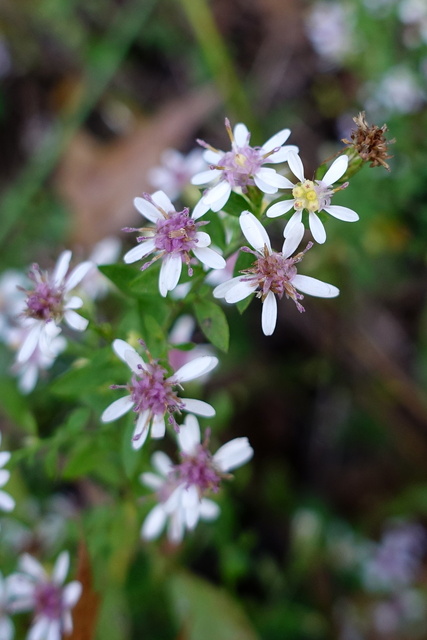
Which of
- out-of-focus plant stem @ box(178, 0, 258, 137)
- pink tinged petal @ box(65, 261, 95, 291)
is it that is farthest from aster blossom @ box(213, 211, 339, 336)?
out-of-focus plant stem @ box(178, 0, 258, 137)

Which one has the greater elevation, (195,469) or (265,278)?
(265,278)

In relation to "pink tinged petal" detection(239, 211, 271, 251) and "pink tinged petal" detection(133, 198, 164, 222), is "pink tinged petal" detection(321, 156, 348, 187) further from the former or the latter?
"pink tinged petal" detection(133, 198, 164, 222)

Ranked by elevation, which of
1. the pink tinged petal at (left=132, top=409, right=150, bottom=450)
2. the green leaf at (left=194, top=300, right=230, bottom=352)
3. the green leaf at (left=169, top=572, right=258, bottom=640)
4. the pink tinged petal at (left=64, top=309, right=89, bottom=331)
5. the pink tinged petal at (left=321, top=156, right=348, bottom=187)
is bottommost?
the green leaf at (left=169, top=572, right=258, bottom=640)

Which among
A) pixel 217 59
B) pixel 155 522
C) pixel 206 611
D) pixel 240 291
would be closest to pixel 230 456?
pixel 155 522

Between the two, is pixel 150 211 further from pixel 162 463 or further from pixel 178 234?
pixel 162 463

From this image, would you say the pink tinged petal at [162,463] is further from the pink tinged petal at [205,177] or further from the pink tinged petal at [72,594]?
the pink tinged petal at [205,177]

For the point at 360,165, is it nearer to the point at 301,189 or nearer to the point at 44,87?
the point at 301,189

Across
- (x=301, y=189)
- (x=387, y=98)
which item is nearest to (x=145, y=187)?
(x=387, y=98)
